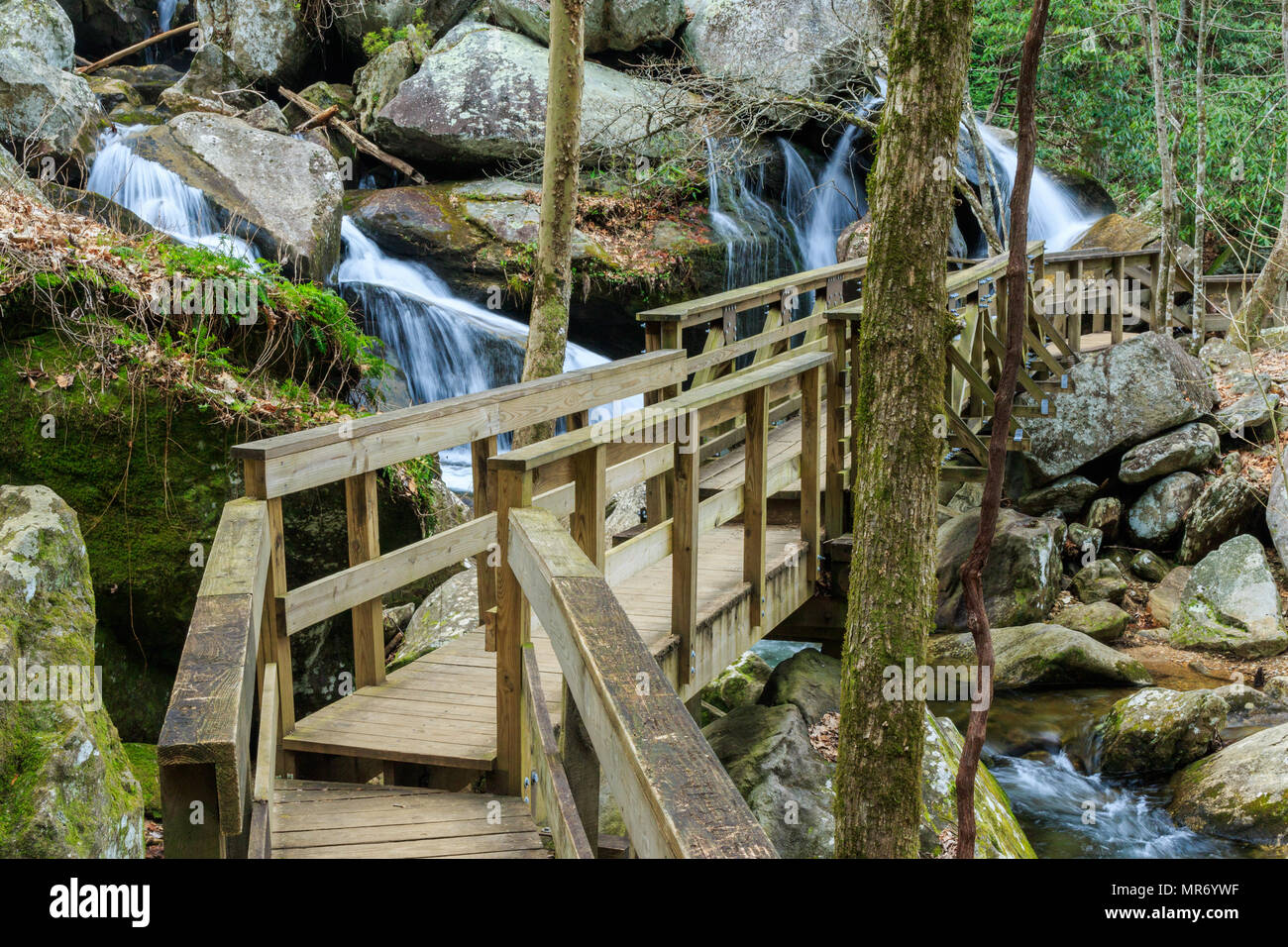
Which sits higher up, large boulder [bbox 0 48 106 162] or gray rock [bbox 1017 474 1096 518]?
large boulder [bbox 0 48 106 162]

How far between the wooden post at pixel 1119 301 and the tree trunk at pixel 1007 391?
12.2 m

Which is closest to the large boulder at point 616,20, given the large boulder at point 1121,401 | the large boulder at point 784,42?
the large boulder at point 784,42

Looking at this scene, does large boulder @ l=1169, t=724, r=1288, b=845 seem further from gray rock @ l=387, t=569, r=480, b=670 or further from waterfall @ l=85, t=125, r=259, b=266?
waterfall @ l=85, t=125, r=259, b=266

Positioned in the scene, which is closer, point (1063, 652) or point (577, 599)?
point (577, 599)

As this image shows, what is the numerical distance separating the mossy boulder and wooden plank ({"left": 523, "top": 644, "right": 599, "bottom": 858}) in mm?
4660

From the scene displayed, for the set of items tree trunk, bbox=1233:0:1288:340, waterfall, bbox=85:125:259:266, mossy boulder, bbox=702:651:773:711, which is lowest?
mossy boulder, bbox=702:651:773:711

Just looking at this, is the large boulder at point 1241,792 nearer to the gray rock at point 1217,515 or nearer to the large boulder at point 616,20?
the gray rock at point 1217,515

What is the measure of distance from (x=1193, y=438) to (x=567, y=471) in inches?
342

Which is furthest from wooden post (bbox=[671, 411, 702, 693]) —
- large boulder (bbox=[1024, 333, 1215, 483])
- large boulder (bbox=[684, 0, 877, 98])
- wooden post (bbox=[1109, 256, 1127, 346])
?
large boulder (bbox=[684, 0, 877, 98])

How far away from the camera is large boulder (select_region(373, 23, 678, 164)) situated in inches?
602
